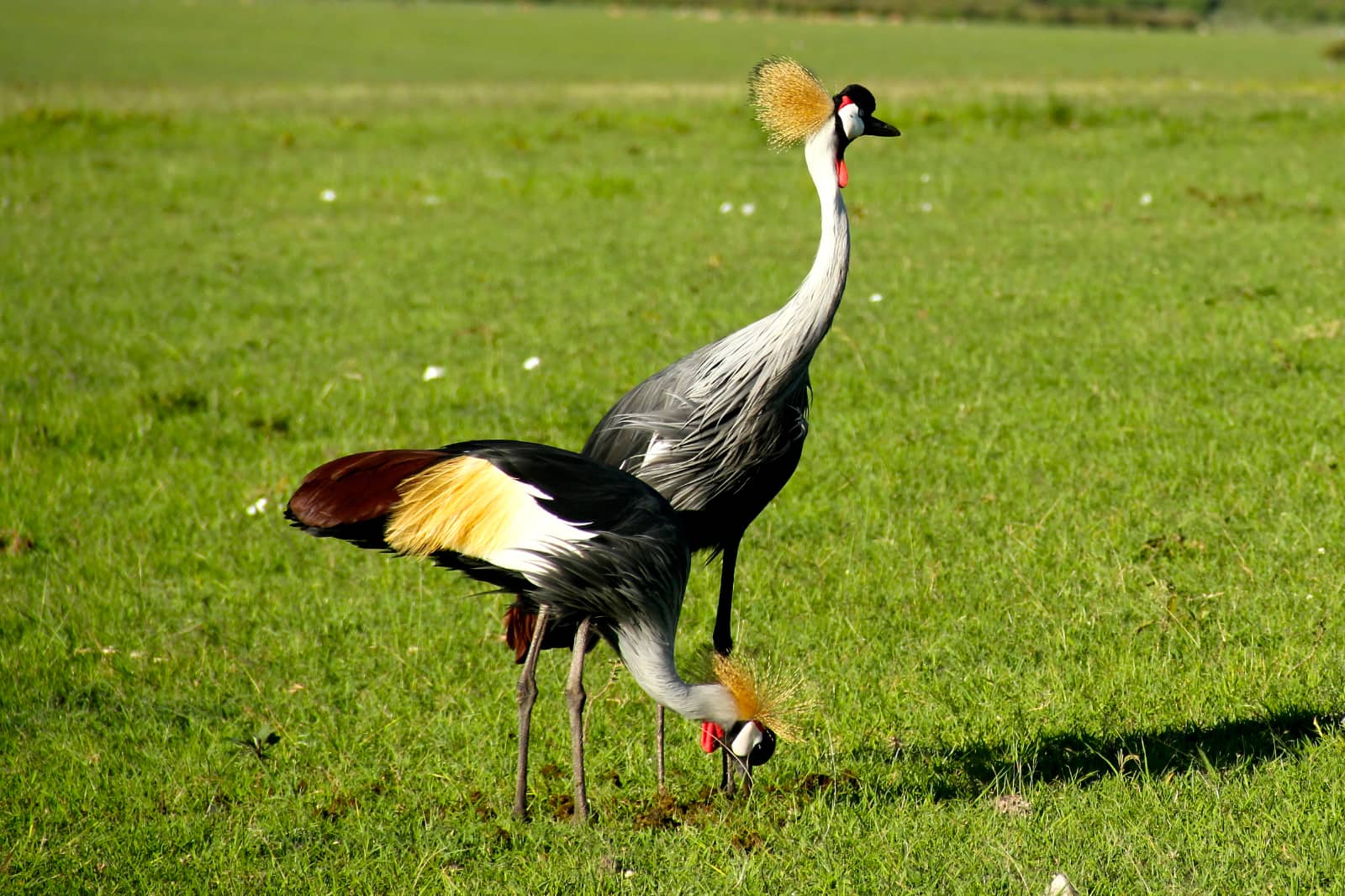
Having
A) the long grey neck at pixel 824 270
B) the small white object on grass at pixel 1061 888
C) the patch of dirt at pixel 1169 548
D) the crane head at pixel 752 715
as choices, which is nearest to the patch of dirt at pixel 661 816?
the crane head at pixel 752 715

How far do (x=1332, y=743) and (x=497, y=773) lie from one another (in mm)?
2721

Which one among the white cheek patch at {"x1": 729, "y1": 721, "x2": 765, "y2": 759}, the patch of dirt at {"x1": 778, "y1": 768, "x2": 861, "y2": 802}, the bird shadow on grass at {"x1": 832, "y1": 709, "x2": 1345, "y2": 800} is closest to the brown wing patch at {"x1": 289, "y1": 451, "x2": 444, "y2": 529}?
the white cheek patch at {"x1": 729, "y1": 721, "x2": 765, "y2": 759}

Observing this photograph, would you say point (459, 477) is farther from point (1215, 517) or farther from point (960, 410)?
point (960, 410)

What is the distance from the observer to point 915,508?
666cm

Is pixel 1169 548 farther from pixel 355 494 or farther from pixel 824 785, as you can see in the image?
pixel 355 494

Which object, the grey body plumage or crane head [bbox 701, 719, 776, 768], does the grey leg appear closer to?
crane head [bbox 701, 719, 776, 768]

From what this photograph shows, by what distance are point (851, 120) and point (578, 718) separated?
84.5 inches

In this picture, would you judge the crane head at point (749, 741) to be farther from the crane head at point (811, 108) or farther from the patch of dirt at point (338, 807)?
the crane head at point (811, 108)

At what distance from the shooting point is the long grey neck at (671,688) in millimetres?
3963

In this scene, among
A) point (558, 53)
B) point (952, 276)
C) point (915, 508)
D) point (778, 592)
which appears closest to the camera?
point (778, 592)

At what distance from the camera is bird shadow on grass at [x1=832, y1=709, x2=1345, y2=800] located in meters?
4.23

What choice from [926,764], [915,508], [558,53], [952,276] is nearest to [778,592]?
[915,508]

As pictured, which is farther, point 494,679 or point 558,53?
point 558,53

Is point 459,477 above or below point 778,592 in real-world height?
above
